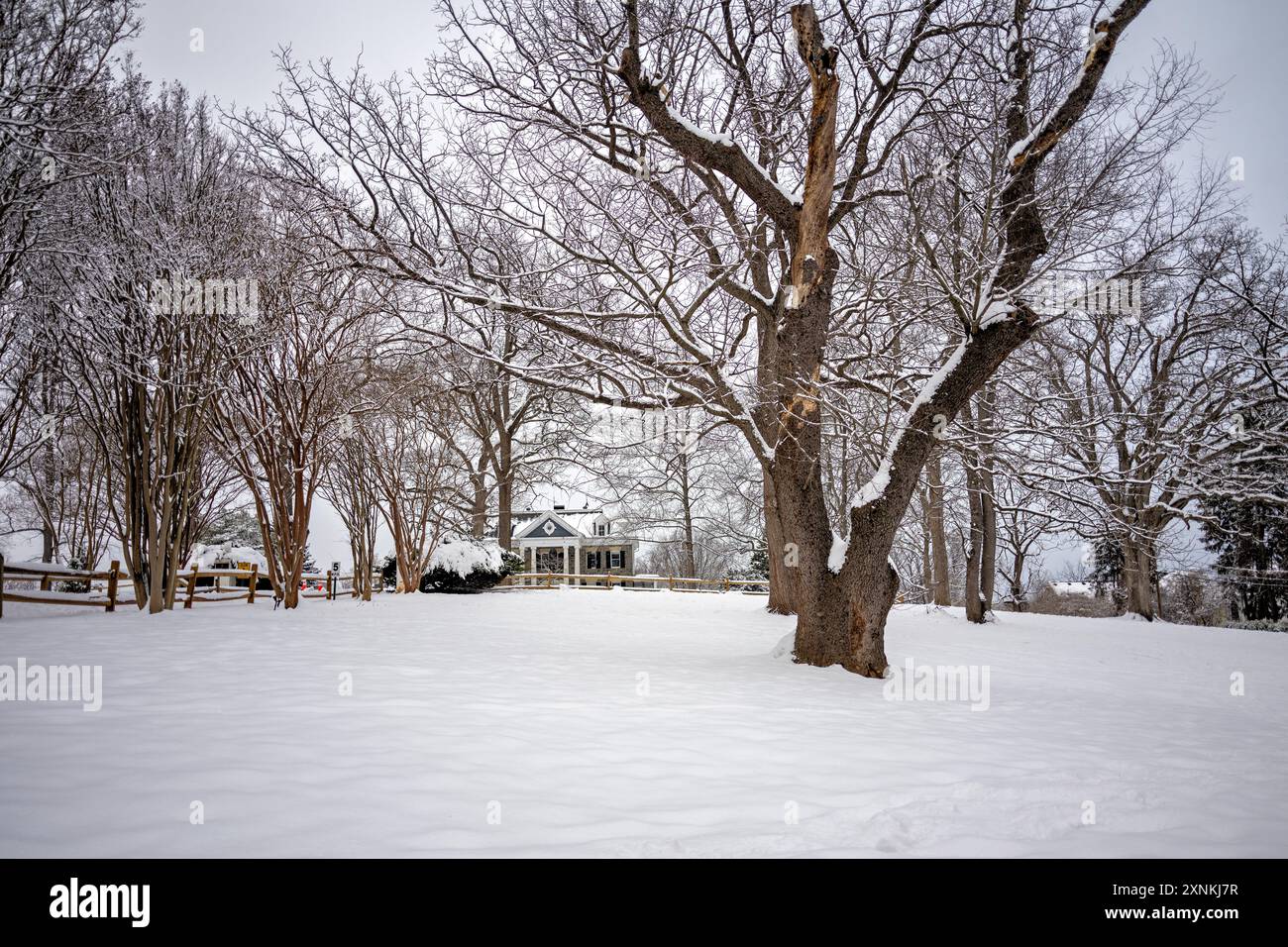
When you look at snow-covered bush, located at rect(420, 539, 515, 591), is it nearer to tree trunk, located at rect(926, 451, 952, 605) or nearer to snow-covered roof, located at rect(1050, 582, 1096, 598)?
tree trunk, located at rect(926, 451, 952, 605)

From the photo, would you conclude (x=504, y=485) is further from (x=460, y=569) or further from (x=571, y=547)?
(x=571, y=547)

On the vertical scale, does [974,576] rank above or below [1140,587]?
above

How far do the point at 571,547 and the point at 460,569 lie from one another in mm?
20532

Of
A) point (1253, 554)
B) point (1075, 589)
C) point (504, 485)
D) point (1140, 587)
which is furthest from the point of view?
point (1075, 589)

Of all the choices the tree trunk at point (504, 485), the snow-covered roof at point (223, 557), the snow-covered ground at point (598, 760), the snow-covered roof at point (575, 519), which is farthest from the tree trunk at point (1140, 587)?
the snow-covered roof at point (223, 557)

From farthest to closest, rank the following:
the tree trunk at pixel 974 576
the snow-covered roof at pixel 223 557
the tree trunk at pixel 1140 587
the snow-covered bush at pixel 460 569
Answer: the snow-covered roof at pixel 223 557, the snow-covered bush at pixel 460 569, the tree trunk at pixel 1140 587, the tree trunk at pixel 974 576

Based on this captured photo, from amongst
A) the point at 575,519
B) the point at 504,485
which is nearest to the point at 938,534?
the point at 504,485

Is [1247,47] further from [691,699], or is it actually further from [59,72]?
[59,72]

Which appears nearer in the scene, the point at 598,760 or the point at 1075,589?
the point at 598,760

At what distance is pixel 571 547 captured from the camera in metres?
38.6

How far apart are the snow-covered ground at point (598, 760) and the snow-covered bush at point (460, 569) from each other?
11.1 meters

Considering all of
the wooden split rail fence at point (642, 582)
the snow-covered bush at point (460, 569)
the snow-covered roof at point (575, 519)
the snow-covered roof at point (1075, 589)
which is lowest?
the snow-covered roof at point (1075, 589)

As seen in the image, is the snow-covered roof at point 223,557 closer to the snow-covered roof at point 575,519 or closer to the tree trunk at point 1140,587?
the snow-covered roof at point 575,519

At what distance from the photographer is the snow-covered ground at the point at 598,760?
2.38m
